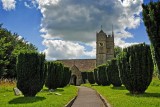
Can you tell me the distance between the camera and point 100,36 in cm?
10075

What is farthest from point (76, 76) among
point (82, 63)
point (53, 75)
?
point (53, 75)

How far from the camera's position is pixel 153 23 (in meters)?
15.1

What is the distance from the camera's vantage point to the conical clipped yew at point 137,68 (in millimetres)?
26000

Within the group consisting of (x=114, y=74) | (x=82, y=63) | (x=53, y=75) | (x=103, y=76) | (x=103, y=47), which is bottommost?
(x=53, y=75)

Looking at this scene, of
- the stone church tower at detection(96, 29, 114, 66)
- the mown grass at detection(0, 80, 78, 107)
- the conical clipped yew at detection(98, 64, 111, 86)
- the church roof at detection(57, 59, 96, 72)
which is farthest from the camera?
the church roof at detection(57, 59, 96, 72)

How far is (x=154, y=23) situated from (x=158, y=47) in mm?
1197

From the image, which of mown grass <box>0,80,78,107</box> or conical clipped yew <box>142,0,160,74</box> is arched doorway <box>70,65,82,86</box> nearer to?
mown grass <box>0,80,78,107</box>

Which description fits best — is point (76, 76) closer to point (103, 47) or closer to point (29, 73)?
point (103, 47)

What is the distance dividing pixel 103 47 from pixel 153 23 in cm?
8580

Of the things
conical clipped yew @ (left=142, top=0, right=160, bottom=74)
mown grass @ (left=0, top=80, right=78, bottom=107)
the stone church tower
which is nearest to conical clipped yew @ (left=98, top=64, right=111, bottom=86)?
mown grass @ (left=0, top=80, right=78, bottom=107)

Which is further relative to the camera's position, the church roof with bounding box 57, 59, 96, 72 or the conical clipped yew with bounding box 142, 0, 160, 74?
the church roof with bounding box 57, 59, 96, 72

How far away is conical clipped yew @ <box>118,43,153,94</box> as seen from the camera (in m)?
26.0

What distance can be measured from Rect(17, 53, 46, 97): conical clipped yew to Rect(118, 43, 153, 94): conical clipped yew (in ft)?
24.9

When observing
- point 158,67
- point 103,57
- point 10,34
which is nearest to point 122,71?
point 158,67
